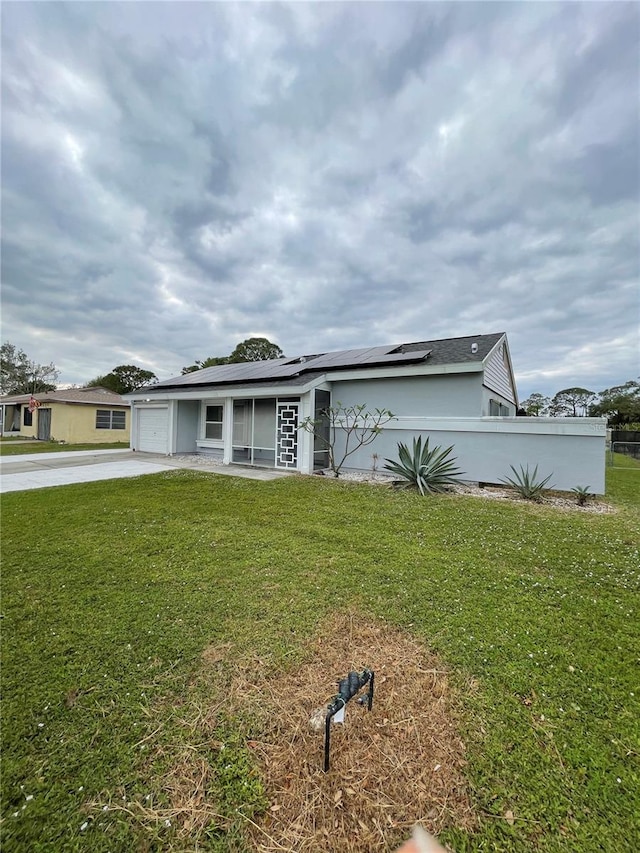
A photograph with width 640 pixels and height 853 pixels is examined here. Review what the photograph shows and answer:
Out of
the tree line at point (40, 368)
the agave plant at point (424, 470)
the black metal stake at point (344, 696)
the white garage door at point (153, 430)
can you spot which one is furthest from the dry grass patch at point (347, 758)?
the tree line at point (40, 368)

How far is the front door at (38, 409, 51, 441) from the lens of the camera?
2292cm

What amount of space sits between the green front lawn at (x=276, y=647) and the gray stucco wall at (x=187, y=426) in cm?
924

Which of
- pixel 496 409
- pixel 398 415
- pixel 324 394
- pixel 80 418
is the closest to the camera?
pixel 398 415

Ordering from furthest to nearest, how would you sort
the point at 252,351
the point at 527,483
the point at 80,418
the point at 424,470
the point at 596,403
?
the point at 252,351, the point at 596,403, the point at 80,418, the point at 424,470, the point at 527,483

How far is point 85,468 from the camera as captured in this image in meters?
11.2

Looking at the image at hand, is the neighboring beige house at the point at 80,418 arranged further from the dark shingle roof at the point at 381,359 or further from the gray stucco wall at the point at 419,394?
the gray stucco wall at the point at 419,394

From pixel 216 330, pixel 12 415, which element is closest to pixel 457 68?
pixel 216 330

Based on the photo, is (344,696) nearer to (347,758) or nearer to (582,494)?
(347,758)

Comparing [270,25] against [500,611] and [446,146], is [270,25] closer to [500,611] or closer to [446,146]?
[446,146]

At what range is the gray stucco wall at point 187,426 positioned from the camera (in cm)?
1498

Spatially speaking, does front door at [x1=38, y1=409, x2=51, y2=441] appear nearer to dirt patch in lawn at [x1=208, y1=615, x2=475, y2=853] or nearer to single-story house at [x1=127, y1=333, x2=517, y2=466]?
single-story house at [x1=127, y1=333, x2=517, y2=466]

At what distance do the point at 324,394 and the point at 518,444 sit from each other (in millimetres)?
6091

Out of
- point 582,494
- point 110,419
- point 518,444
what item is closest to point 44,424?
point 110,419

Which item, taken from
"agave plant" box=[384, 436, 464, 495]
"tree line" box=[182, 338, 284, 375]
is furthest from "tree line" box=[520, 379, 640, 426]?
"tree line" box=[182, 338, 284, 375]
